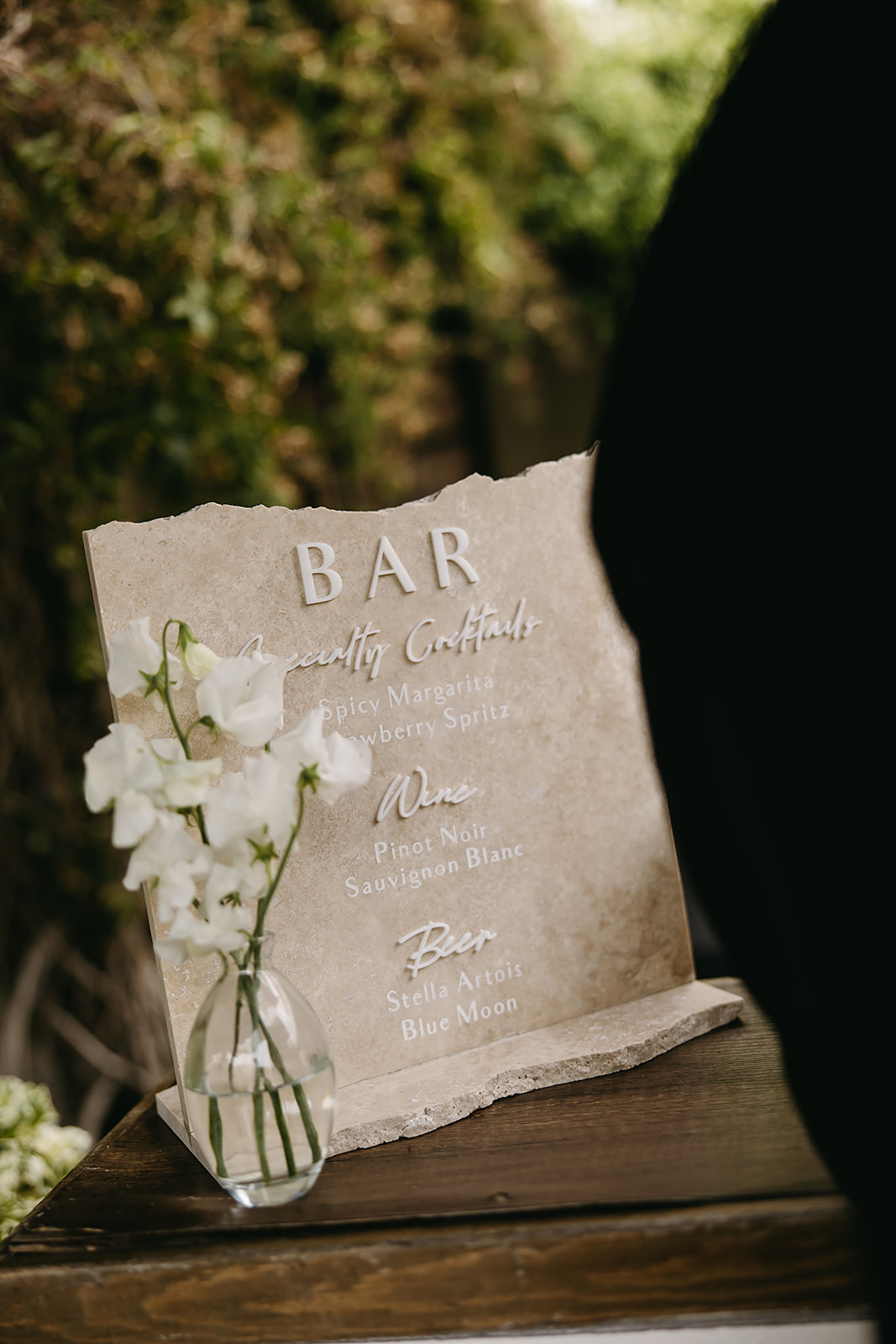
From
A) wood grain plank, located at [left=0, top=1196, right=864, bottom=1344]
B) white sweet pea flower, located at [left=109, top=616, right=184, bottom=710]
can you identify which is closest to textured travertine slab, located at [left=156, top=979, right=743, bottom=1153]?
wood grain plank, located at [left=0, top=1196, right=864, bottom=1344]

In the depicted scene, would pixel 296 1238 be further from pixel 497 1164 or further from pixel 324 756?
pixel 324 756

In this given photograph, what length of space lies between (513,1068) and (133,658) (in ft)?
1.32

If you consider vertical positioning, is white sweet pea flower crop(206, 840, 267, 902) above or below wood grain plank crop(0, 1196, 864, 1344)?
above

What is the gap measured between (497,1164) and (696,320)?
0.52 metres

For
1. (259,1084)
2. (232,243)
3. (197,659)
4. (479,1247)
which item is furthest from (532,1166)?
(232,243)

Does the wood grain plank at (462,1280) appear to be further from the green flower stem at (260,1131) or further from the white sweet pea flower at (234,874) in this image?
the white sweet pea flower at (234,874)

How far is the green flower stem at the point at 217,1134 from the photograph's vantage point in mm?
585

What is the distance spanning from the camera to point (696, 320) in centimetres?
50

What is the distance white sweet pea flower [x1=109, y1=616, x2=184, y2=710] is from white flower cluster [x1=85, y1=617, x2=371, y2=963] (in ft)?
Answer: 0.10

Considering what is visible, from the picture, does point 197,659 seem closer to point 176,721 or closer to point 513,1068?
point 176,721

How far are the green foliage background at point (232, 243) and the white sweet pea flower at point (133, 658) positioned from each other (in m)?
0.66

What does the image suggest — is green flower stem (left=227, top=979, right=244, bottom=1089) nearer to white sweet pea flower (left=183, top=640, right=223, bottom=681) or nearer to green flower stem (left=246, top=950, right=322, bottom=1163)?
green flower stem (left=246, top=950, right=322, bottom=1163)

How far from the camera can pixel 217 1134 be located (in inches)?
23.3

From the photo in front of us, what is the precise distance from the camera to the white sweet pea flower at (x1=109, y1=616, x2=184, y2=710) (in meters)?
0.64
